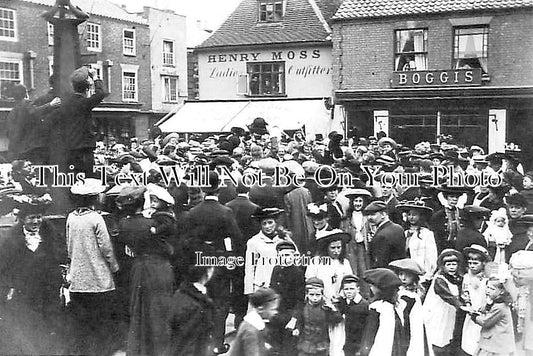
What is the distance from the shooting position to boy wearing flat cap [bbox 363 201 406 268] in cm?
385

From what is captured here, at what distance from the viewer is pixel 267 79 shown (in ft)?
15.6

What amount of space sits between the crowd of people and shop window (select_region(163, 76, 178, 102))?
0.35 meters

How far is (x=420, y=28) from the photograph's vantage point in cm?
441

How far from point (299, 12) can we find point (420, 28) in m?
1.00

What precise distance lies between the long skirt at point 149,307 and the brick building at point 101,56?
141cm

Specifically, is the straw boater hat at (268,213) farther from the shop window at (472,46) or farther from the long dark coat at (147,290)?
the shop window at (472,46)

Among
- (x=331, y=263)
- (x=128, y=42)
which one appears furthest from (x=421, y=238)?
(x=128, y=42)

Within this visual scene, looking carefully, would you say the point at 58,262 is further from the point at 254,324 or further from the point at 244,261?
the point at 254,324


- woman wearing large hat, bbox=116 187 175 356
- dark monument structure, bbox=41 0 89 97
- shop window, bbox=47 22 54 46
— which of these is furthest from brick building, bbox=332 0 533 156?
shop window, bbox=47 22 54 46

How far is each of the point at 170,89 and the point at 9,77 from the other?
1.27m

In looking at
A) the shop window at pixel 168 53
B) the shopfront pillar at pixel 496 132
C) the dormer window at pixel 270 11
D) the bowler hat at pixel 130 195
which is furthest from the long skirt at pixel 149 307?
the shopfront pillar at pixel 496 132

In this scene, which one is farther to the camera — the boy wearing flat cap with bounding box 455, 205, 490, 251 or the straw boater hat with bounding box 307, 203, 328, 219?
the straw boater hat with bounding box 307, 203, 328, 219

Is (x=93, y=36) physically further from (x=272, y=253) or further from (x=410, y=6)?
(x=410, y=6)

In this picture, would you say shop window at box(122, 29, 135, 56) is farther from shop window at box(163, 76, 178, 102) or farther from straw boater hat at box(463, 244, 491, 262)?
straw boater hat at box(463, 244, 491, 262)
